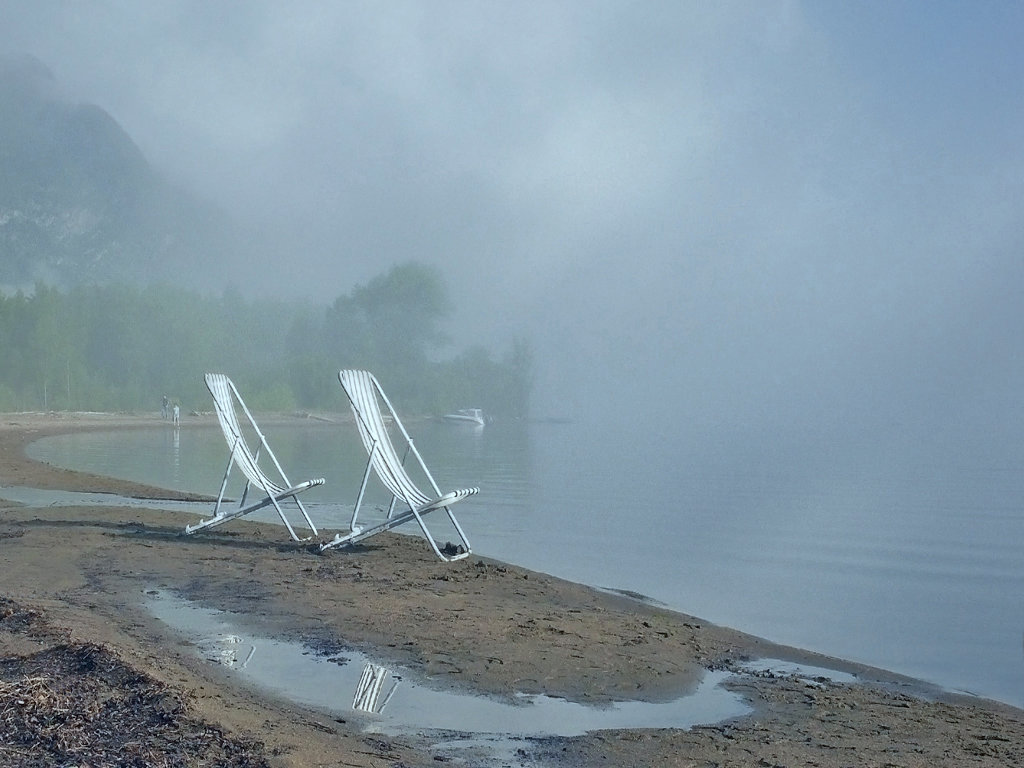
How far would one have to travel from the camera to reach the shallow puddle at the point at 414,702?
5.34 meters

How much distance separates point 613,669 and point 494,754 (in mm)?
1979

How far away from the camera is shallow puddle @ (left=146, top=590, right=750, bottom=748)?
5.34m

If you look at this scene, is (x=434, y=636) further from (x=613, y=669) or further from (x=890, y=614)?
(x=890, y=614)

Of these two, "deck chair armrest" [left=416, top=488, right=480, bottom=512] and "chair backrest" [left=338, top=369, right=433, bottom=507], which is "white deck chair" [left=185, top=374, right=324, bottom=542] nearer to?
"chair backrest" [left=338, top=369, right=433, bottom=507]

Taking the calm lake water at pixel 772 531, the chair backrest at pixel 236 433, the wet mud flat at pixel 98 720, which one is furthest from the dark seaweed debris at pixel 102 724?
the chair backrest at pixel 236 433

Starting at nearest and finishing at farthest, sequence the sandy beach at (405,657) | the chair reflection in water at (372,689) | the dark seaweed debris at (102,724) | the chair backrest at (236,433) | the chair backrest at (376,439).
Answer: the dark seaweed debris at (102,724), the sandy beach at (405,657), the chair reflection in water at (372,689), the chair backrest at (376,439), the chair backrest at (236,433)

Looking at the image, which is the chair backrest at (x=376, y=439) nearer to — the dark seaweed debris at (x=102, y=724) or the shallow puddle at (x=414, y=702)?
the shallow puddle at (x=414, y=702)

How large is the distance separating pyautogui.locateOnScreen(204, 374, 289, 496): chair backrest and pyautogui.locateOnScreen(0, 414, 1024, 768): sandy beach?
648mm

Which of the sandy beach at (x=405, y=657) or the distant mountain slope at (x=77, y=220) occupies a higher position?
the distant mountain slope at (x=77, y=220)

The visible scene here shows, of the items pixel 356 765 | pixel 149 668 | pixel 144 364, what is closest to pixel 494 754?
pixel 356 765

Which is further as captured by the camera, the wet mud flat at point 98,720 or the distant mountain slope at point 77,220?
the distant mountain slope at point 77,220

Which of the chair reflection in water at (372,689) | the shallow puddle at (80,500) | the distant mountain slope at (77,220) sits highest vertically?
the distant mountain slope at (77,220)

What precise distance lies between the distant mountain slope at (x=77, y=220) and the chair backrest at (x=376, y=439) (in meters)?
146

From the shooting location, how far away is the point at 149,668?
18.2 ft
